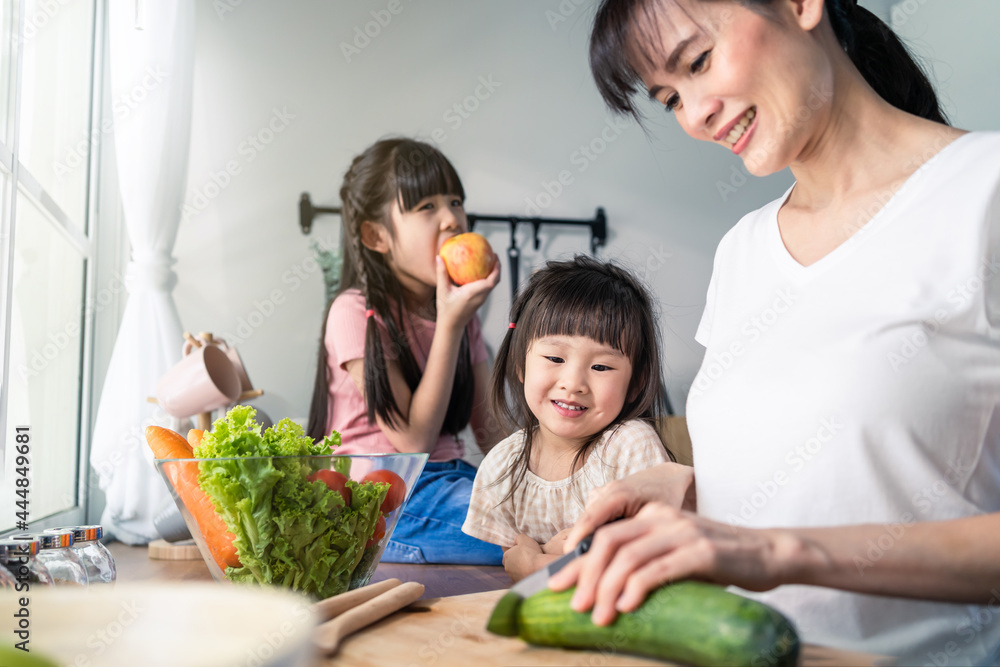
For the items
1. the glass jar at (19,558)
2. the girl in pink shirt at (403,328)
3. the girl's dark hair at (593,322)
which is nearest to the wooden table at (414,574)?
the girl's dark hair at (593,322)

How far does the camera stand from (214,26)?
8.13ft

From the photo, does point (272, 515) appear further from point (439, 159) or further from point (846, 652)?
point (439, 159)

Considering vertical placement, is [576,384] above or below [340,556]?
above

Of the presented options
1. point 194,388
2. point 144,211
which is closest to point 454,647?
point 194,388

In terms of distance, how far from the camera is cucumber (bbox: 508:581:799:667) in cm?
37

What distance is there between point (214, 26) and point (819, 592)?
101 inches

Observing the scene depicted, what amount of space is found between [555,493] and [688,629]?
82cm

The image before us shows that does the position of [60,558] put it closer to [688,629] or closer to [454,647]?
[454,647]

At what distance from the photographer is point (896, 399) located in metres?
0.58

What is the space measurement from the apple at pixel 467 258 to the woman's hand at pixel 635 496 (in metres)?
0.97

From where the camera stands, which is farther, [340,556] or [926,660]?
[340,556]

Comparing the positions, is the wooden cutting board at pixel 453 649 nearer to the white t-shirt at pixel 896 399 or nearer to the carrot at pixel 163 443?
the white t-shirt at pixel 896 399

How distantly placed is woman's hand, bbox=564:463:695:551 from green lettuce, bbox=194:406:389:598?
0.67ft

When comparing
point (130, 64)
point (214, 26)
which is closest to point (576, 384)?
point (130, 64)
